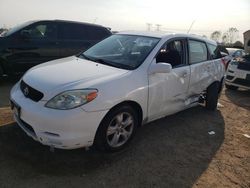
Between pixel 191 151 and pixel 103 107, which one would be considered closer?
pixel 103 107

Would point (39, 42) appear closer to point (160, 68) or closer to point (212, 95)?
point (160, 68)

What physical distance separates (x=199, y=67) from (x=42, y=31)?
4.35m

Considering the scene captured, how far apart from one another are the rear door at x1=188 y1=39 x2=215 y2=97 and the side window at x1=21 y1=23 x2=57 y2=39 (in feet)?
13.4

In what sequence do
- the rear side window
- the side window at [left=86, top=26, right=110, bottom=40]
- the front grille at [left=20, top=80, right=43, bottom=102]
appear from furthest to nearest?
the side window at [left=86, top=26, right=110, bottom=40] → the rear side window → the front grille at [left=20, top=80, right=43, bottom=102]

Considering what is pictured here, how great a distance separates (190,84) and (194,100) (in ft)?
1.57

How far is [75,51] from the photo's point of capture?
26.3 ft

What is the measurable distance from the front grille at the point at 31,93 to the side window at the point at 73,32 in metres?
4.29

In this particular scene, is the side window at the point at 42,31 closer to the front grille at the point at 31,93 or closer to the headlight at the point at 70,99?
the front grille at the point at 31,93

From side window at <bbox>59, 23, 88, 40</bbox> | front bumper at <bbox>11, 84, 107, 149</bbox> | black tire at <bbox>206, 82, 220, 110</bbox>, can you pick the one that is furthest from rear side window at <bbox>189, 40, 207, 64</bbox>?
side window at <bbox>59, 23, 88, 40</bbox>

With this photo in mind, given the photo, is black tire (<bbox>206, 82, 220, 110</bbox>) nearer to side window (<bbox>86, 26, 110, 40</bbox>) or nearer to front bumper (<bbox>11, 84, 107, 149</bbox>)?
front bumper (<bbox>11, 84, 107, 149</bbox>)

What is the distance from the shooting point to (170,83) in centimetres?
444

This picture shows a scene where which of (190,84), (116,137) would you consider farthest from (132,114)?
(190,84)

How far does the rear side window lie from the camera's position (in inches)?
200

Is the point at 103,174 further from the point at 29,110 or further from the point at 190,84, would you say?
the point at 190,84
